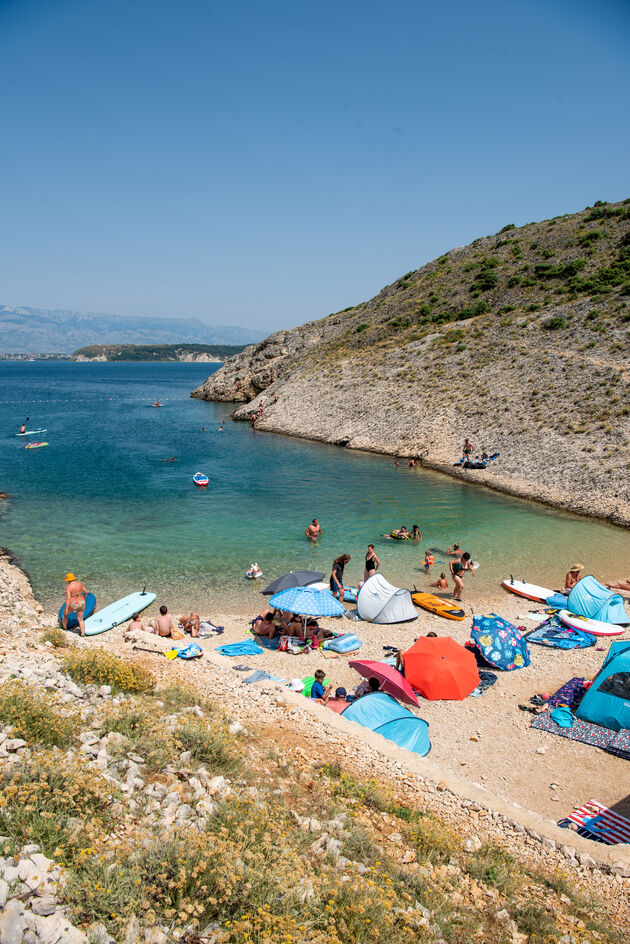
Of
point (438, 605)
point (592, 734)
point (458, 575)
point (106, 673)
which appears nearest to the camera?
point (106, 673)

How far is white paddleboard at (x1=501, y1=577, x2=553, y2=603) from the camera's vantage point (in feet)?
67.2

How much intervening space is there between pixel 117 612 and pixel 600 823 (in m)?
15.0

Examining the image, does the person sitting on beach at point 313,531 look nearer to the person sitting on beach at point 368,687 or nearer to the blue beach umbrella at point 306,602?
the blue beach umbrella at point 306,602

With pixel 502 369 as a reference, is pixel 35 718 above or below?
below

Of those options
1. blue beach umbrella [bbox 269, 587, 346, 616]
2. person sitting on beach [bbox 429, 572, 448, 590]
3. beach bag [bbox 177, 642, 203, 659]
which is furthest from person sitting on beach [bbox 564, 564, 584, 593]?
beach bag [bbox 177, 642, 203, 659]

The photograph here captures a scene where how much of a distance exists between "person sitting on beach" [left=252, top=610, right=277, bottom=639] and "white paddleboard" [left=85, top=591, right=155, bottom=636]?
4.42 metres

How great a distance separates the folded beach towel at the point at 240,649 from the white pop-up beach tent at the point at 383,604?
425cm

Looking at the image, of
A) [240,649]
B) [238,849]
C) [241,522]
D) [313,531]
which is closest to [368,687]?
[240,649]

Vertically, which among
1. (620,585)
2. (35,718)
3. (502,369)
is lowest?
(620,585)

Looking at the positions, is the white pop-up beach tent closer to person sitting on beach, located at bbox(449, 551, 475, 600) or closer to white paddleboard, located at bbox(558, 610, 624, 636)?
person sitting on beach, located at bbox(449, 551, 475, 600)

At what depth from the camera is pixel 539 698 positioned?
45.7ft

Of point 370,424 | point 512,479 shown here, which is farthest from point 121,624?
point 370,424

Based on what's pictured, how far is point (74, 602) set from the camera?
57.1ft

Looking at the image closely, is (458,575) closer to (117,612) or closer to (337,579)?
(337,579)
